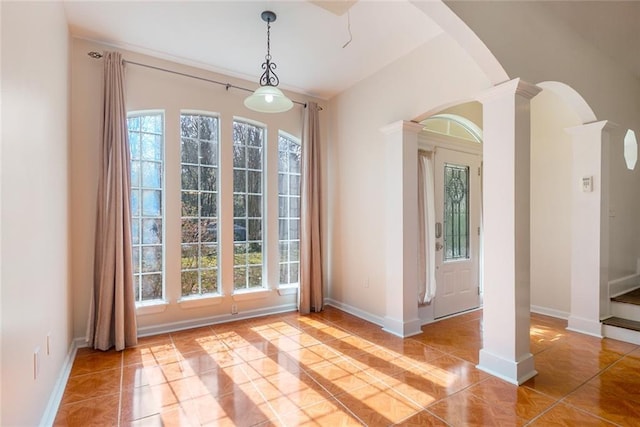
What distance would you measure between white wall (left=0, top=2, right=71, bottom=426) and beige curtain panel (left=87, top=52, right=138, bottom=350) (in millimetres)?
426

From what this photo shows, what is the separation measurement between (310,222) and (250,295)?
4.19 ft

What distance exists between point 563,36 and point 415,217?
224 cm

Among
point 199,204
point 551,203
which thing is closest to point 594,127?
point 551,203

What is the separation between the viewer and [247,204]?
4414mm

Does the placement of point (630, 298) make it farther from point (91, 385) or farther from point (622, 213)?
point (91, 385)

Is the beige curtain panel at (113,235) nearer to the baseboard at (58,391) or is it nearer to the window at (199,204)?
the baseboard at (58,391)

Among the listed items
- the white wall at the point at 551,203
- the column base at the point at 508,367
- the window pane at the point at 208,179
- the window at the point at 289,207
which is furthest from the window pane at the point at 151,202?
the white wall at the point at 551,203

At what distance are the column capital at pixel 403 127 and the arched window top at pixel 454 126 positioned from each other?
1.73 feet

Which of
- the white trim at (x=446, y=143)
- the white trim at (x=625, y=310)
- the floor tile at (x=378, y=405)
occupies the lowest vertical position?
the floor tile at (x=378, y=405)

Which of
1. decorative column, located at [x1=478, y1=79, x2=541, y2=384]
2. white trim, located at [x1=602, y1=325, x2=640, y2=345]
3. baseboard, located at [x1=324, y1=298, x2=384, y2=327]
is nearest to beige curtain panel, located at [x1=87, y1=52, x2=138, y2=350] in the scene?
baseboard, located at [x1=324, y1=298, x2=384, y2=327]

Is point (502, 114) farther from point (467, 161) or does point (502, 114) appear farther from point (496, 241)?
point (467, 161)

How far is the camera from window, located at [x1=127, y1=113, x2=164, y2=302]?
12.2 ft

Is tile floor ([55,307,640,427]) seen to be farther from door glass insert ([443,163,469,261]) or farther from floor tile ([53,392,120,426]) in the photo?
door glass insert ([443,163,469,261])

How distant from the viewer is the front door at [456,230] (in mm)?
4348
